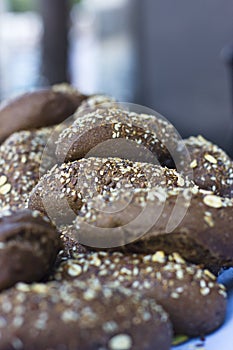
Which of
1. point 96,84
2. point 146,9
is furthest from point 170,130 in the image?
point 96,84

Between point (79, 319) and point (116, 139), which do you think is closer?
point (79, 319)

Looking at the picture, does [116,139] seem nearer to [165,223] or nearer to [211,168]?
[211,168]

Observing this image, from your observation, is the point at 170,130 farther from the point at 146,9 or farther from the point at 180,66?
the point at 146,9

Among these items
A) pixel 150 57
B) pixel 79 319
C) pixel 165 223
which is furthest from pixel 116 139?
pixel 150 57

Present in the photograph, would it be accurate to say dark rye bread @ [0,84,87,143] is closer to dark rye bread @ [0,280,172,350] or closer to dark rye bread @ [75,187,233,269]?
dark rye bread @ [75,187,233,269]

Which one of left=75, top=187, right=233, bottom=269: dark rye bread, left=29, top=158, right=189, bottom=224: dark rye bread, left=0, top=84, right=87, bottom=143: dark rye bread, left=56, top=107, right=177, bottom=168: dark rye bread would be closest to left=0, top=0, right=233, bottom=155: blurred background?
left=0, top=84, right=87, bottom=143: dark rye bread
